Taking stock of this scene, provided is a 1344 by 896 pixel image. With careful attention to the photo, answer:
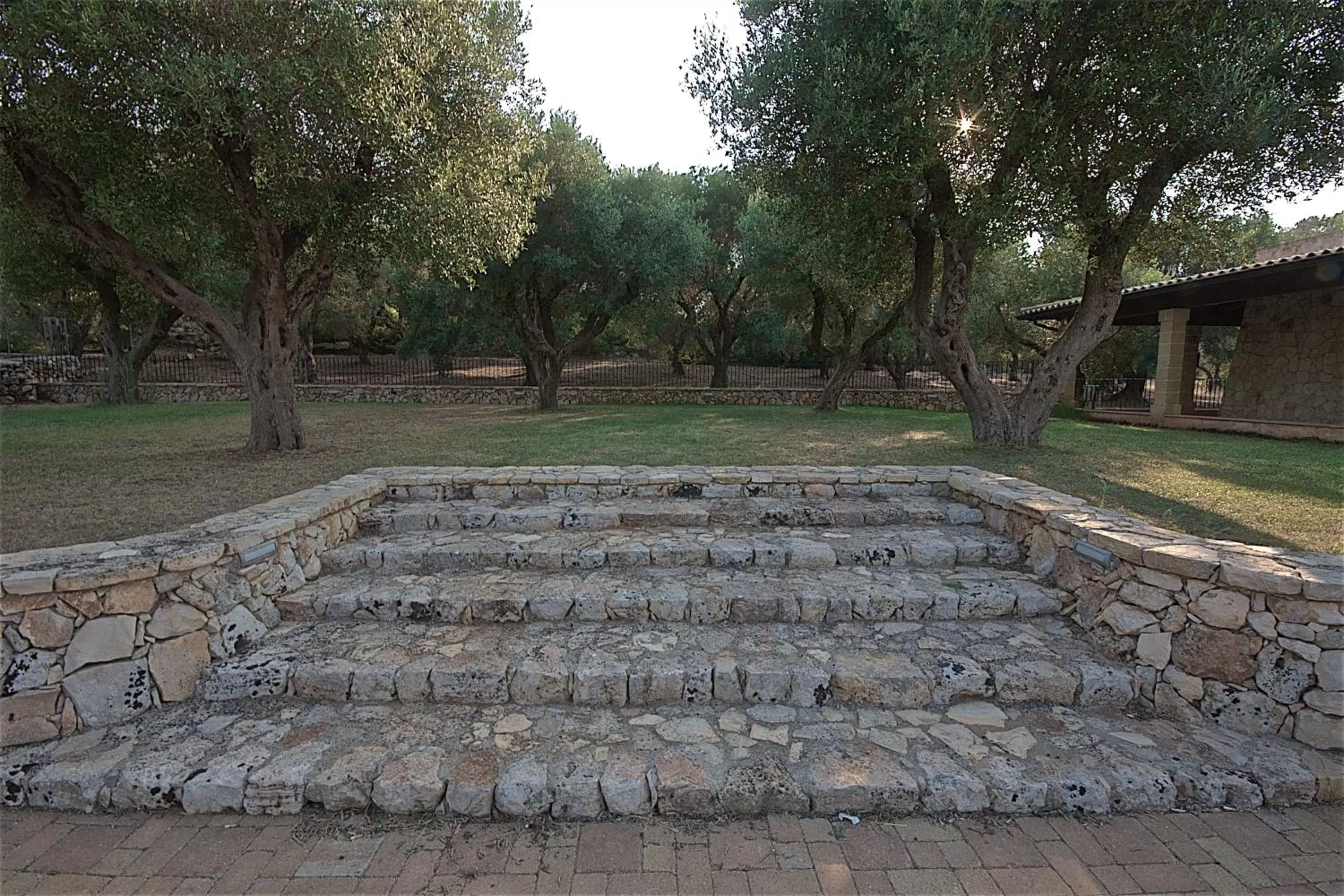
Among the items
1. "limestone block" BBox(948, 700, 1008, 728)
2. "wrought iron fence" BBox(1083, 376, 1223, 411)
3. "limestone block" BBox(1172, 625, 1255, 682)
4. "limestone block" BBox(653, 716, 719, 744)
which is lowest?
"limestone block" BBox(653, 716, 719, 744)

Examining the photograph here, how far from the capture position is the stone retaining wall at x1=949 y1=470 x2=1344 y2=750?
2621mm

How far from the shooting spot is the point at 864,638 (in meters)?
3.29

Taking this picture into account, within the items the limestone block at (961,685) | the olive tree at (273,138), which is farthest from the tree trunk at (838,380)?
the limestone block at (961,685)

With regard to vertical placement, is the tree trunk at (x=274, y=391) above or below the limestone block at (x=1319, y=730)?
above

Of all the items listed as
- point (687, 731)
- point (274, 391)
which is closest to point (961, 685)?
point (687, 731)

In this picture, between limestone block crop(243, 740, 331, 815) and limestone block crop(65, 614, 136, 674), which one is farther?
limestone block crop(65, 614, 136, 674)

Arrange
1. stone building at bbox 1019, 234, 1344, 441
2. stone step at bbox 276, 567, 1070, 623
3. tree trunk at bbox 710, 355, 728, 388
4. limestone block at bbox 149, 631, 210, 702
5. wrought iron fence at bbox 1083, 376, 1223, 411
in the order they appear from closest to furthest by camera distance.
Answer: limestone block at bbox 149, 631, 210, 702 < stone step at bbox 276, 567, 1070, 623 < stone building at bbox 1019, 234, 1344, 441 < wrought iron fence at bbox 1083, 376, 1223, 411 < tree trunk at bbox 710, 355, 728, 388

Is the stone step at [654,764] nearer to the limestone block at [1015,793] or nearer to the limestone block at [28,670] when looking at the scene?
the limestone block at [1015,793]

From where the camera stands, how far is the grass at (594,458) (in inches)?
→ 181

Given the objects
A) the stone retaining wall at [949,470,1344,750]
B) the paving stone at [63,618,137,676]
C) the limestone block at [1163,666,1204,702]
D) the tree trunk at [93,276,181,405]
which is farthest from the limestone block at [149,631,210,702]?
the tree trunk at [93,276,181,405]

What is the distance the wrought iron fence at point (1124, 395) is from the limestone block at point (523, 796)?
18520mm

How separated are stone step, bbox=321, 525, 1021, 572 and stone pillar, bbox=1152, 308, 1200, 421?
39.7 feet

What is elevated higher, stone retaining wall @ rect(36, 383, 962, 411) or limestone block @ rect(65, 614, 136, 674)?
stone retaining wall @ rect(36, 383, 962, 411)

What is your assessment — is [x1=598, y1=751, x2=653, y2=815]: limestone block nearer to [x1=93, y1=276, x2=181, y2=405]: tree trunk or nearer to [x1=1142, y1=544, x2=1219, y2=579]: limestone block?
[x1=1142, y1=544, x2=1219, y2=579]: limestone block
